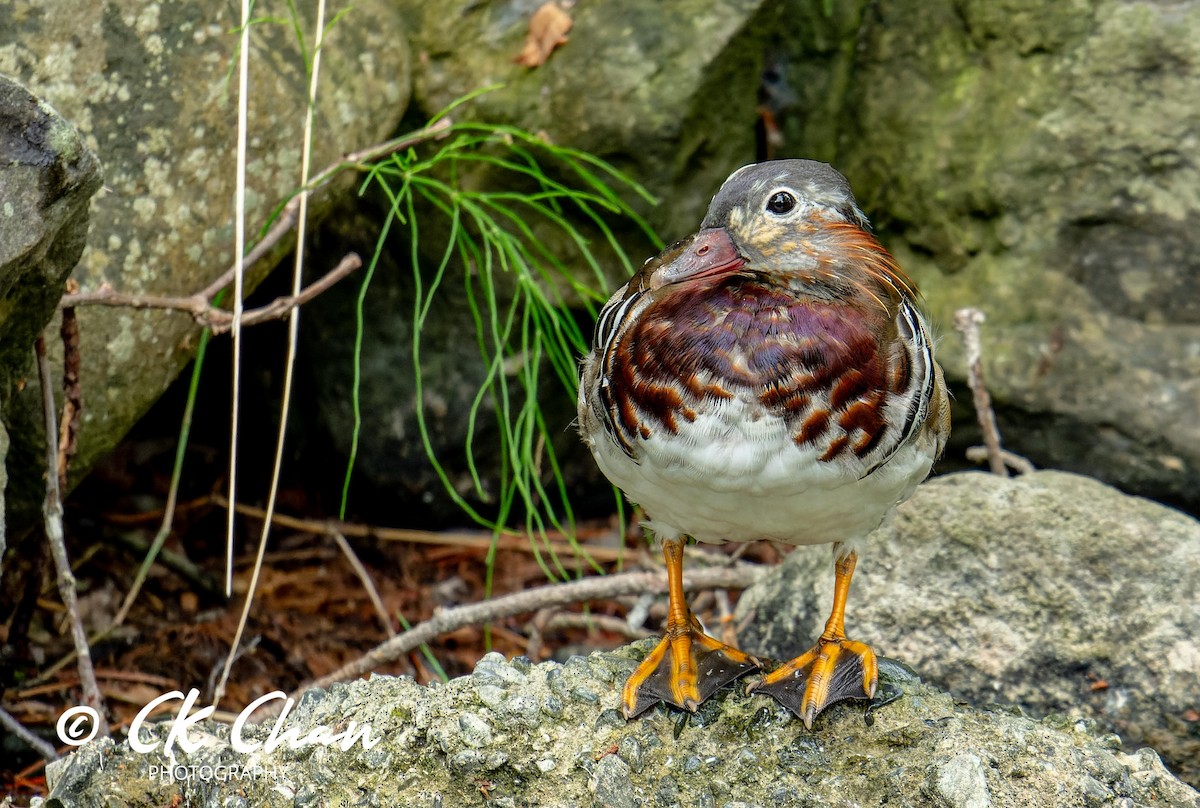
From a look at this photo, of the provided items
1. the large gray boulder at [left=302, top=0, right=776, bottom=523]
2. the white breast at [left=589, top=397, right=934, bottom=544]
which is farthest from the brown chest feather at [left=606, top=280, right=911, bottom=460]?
the large gray boulder at [left=302, top=0, right=776, bottom=523]

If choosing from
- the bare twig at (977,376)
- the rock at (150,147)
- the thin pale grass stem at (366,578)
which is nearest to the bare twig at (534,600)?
the thin pale grass stem at (366,578)

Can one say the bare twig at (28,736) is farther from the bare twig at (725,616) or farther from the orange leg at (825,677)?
the bare twig at (725,616)

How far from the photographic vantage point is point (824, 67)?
5.15m

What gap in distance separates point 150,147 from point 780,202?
183 cm

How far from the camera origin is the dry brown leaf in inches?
179

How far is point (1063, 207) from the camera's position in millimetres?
4664

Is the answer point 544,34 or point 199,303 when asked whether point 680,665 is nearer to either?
point 199,303

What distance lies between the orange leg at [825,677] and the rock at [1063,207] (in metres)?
1.87

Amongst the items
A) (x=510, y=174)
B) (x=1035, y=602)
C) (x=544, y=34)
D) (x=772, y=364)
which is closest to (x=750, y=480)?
(x=772, y=364)

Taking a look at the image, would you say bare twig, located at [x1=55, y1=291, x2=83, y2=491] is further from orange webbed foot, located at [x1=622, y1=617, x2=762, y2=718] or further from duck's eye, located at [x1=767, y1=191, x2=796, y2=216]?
duck's eye, located at [x1=767, y1=191, x2=796, y2=216]

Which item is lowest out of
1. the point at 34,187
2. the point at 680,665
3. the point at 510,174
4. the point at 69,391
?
the point at 680,665

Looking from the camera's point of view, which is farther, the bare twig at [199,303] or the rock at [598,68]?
the rock at [598,68]

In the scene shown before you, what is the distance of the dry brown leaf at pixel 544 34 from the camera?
4.54 metres

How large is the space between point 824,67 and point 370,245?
193cm
